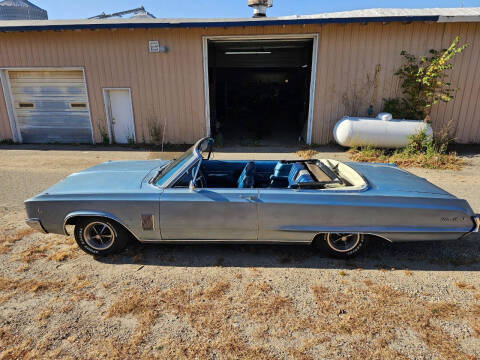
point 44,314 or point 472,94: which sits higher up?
point 472,94

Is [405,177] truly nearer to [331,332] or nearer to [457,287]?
[457,287]

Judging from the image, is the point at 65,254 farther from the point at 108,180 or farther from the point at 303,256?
the point at 303,256

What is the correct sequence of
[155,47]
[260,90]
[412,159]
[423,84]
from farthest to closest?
[260,90] → [155,47] → [423,84] → [412,159]

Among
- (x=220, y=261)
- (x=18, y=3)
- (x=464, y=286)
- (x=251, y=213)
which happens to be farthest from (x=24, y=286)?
(x=18, y=3)

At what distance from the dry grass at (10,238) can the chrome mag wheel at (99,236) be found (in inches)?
48.3

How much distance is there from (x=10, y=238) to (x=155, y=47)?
25.9ft

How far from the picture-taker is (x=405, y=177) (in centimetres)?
415

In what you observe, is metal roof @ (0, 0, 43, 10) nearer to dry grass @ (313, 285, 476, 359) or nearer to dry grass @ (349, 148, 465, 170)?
dry grass @ (349, 148, 465, 170)

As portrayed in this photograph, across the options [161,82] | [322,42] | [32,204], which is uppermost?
[322,42]

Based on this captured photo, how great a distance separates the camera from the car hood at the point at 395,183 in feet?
11.6

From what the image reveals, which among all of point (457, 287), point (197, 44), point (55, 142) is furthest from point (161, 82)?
point (457, 287)

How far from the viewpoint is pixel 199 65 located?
10.3 metres

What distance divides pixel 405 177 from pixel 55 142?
1209 cm

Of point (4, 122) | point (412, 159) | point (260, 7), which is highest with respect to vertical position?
point (260, 7)
